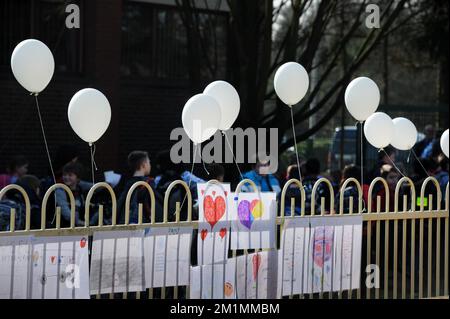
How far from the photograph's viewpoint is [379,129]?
6953 millimetres

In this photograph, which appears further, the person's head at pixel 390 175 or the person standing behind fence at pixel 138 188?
the person's head at pixel 390 175

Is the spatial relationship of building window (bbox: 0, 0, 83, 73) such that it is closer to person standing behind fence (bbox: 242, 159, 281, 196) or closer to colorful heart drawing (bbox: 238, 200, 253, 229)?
person standing behind fence (bbox: 242, 159, 281, 196)

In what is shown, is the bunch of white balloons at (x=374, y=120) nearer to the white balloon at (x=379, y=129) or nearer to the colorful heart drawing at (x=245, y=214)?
the white balloon at (x=379, y=129)

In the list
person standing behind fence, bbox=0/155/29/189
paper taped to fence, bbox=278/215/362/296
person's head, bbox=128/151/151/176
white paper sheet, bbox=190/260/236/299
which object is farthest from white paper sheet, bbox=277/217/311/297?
person standing behind fence, bbox=0/155/29/189

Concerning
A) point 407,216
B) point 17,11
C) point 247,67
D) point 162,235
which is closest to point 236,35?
point 247,67

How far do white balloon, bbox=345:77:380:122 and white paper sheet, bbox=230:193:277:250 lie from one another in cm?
163

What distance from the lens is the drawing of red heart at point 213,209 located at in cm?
566

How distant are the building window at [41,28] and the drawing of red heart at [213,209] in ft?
20.9

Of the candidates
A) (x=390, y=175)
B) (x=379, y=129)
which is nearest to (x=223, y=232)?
(x=379, y=129)

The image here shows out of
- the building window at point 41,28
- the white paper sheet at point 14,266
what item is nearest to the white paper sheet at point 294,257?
the white paper sheet at point 14,266

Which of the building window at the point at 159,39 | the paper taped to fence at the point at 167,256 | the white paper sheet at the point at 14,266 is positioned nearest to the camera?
the white paper sheet at the point at 14,266

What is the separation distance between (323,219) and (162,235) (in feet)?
4.41
